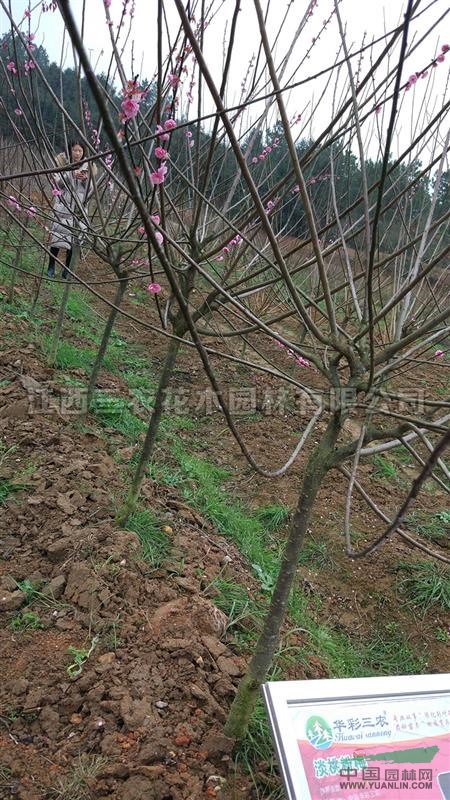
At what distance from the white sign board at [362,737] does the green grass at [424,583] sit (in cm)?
178

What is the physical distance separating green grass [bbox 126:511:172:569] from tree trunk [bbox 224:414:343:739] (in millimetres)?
886

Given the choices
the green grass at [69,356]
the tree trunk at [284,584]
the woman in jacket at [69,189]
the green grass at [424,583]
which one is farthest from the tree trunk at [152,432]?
the green grass at [69,356]

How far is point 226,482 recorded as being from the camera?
3.85m

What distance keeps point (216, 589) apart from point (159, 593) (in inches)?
11.0

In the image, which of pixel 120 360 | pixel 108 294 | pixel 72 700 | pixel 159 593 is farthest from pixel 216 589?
pixel 108 294

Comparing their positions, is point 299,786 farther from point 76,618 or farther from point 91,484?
point 91,484

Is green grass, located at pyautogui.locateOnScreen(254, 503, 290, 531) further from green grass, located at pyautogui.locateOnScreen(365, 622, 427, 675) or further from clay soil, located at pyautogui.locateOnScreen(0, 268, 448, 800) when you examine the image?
green grass, located at pyautogui.locateOnScreen(365, 622, 427, 675)

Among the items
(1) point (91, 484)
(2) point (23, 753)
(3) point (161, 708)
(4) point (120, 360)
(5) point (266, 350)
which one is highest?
(5) point (266, 350)

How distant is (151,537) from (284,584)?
3.95 feet

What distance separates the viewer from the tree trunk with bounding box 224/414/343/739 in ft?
4.47

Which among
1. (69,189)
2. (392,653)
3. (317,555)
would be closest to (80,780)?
(392,653)

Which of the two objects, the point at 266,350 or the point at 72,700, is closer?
the point at 72,700

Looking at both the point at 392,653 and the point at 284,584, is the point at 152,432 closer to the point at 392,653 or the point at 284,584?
the point at 284,584

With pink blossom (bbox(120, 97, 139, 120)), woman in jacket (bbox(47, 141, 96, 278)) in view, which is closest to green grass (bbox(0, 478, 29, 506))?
woman in jacket (bbox(47, 141, 96, 278))
